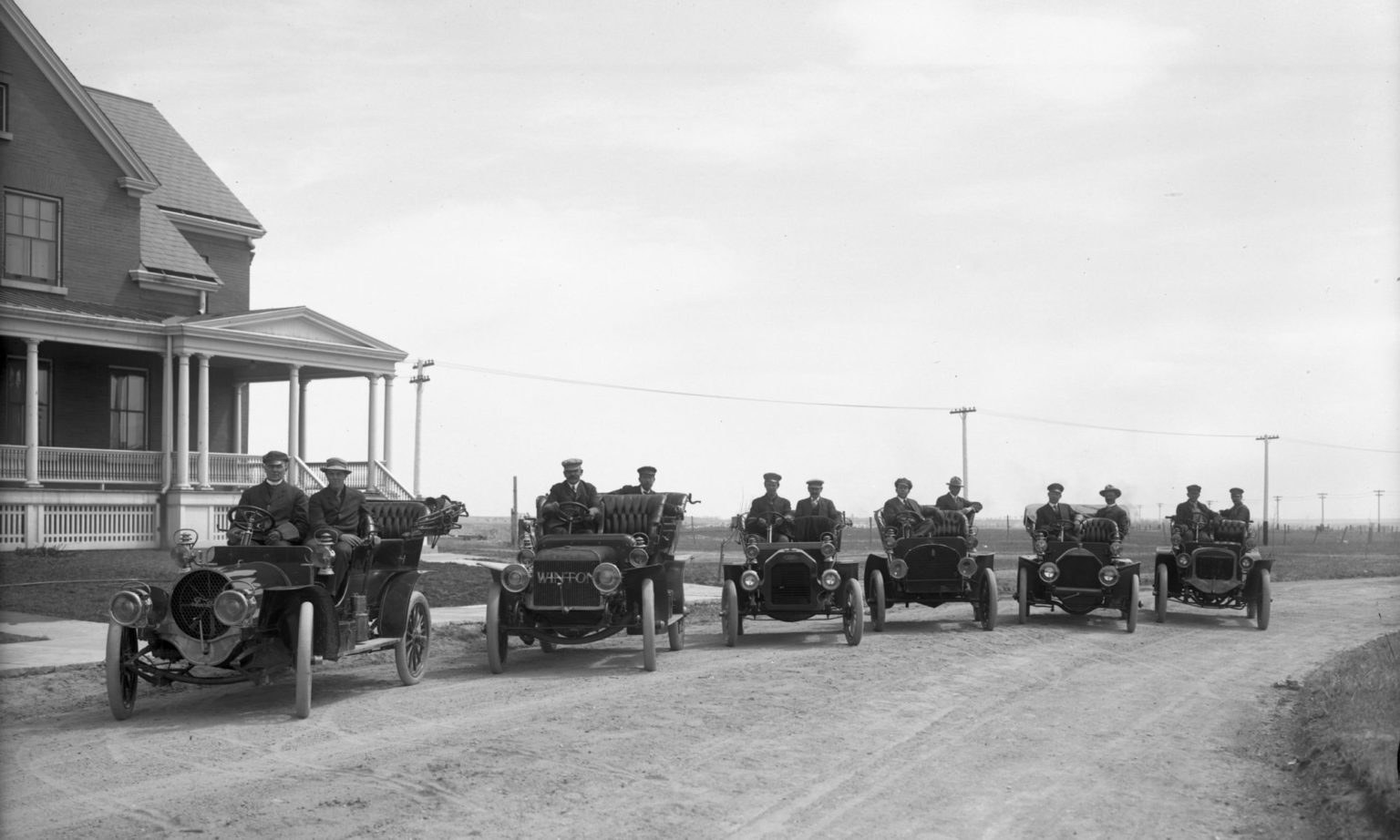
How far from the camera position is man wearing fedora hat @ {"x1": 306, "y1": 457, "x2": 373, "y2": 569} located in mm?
11305

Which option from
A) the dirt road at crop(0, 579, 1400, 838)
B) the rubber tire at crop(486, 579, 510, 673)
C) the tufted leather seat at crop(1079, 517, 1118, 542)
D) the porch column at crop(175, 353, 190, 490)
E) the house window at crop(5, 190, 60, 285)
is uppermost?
the house window at crop(5, 190, 60, 285)

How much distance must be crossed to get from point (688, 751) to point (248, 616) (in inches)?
137

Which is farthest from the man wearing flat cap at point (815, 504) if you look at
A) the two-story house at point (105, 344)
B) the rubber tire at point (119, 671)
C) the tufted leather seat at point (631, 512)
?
the two-story house at point (105, 344)

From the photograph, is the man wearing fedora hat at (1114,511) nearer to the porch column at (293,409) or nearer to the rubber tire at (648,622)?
the rubber tire at (648,622)

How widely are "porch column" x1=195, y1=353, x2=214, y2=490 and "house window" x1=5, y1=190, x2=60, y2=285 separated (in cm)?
334

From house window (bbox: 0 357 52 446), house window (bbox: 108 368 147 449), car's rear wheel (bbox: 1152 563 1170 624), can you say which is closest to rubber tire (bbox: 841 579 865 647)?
car's rear wheel (bbox: 1152 563 1170 624)

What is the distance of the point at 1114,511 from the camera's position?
60.6 ft

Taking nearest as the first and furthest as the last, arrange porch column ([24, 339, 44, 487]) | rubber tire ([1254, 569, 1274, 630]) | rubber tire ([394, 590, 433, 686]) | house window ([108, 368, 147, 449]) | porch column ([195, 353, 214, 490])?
rubber tire ([394, 590, 433, 686]) < rubber tire ([1254, 569, 1274, 630]) < porch column ([24, 339, 44, 487]) < porch column ([195, 353, 214, 490]) < house window ([108, 368, 147, 449])

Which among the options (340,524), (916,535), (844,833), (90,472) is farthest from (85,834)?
(90,472)

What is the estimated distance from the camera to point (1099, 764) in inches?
340

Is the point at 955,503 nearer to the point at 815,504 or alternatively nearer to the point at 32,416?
the point at 815,504

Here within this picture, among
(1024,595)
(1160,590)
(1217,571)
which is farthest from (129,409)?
(1217,571)

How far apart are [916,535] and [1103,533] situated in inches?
115

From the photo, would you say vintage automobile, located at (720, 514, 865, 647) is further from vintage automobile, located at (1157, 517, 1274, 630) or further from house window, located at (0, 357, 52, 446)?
house window, located at (0, 357, 52, 446)
